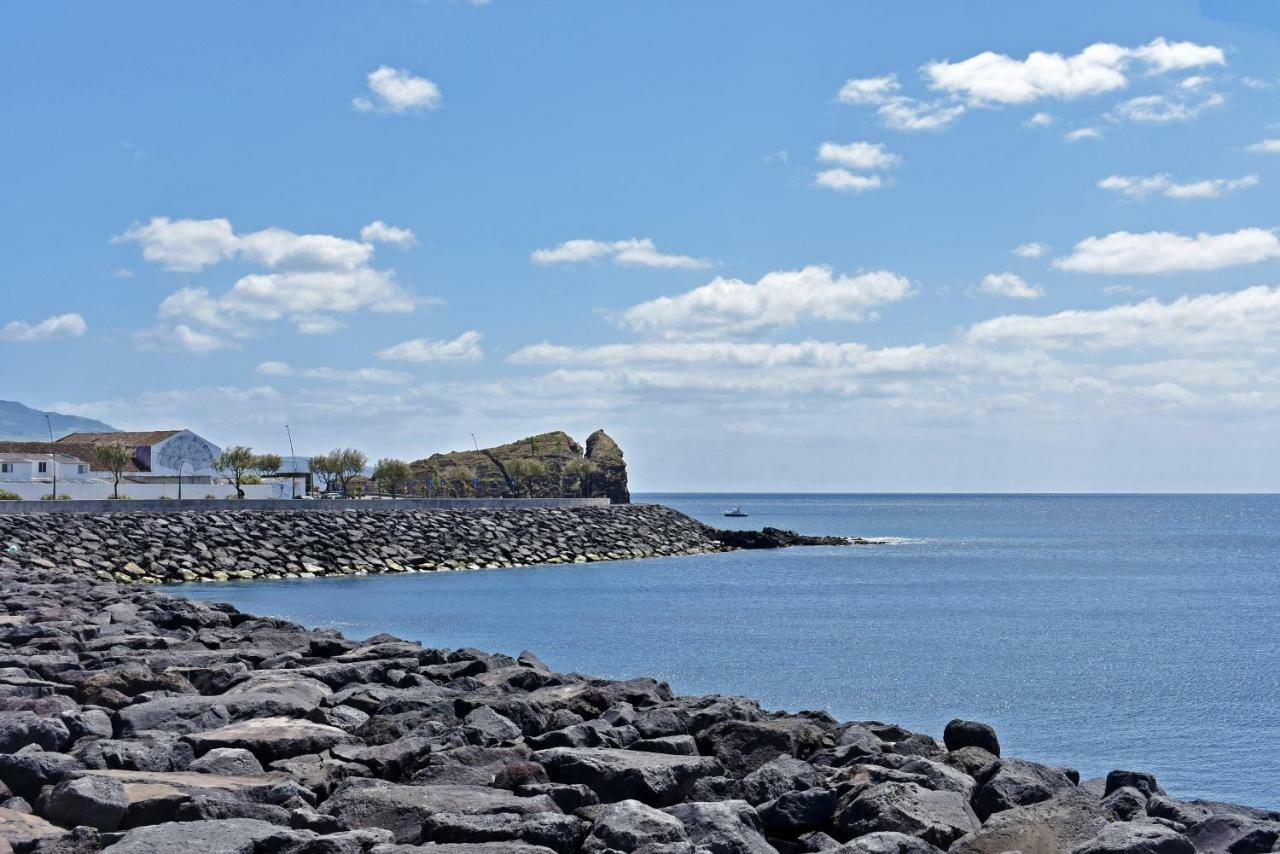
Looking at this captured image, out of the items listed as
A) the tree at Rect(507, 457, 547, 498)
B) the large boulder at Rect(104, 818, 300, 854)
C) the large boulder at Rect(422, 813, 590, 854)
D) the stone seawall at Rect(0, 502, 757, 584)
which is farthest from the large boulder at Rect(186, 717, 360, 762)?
the tree at Rect(507, 457, 547, 498)

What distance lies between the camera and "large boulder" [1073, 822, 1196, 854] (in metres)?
7.32

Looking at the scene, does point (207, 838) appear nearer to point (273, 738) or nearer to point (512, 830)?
point (512, 830)

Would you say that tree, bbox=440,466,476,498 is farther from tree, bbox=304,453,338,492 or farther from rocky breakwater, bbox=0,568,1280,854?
rocky breakwater, bbox=0,568,1280,854

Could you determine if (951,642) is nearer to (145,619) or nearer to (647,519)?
(145,619)

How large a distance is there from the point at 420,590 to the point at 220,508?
49.0ft

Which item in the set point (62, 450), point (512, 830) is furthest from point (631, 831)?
point (62, 450)

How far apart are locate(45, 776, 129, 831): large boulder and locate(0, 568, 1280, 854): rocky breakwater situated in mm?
12

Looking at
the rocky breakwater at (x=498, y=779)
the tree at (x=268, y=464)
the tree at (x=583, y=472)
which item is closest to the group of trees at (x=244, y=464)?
the tree at (x=268, y=464)

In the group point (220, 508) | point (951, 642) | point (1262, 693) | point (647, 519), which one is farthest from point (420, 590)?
point (647, 519)

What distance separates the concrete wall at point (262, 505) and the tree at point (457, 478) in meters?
30.5

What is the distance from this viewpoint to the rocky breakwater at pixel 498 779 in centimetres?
741

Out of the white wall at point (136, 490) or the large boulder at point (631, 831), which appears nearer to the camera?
the large boulder at point (631, 831)

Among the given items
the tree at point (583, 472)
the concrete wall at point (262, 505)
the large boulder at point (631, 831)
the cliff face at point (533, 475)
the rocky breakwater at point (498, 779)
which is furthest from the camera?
the tree at point (583, 472)

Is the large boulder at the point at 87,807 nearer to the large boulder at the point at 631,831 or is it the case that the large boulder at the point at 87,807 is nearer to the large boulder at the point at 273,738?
the large boulder at the point at 273,738
